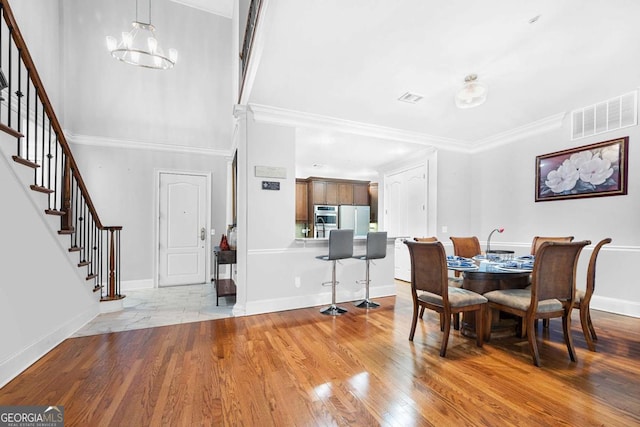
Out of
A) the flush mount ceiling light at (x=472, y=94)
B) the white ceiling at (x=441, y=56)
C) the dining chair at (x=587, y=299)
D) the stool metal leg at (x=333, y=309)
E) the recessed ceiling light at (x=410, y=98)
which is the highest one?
the white ceiling at (x=441, y=56)

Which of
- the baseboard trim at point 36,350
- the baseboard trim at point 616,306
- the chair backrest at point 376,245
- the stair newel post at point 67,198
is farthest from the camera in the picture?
the chair backrest at point 376,245

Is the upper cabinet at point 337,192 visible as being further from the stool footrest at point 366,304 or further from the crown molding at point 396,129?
the stool footrest at point 366,304

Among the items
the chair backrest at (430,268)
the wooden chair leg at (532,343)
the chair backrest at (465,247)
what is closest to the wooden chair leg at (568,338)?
the wooden chair leg at (532,343)

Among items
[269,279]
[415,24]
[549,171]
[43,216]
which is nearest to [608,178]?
[549,171]

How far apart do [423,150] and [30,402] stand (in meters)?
5.54

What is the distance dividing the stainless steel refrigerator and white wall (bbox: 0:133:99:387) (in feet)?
18.8

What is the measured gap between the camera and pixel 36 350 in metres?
2.33

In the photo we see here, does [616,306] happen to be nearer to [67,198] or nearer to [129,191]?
[67,198]

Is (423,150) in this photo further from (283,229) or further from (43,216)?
(43,216)

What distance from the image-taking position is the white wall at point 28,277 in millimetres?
2047

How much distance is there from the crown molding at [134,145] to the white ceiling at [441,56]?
2467mm

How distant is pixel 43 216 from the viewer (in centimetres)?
251

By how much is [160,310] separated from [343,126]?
3.63m

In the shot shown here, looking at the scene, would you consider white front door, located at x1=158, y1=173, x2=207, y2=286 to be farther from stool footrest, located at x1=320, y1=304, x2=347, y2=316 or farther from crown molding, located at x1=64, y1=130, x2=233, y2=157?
stool footrest, located at x1=320, y1=304, x2=347, y2=316
